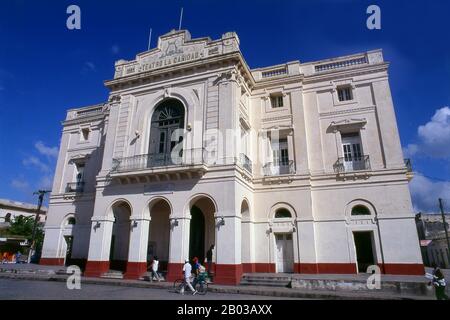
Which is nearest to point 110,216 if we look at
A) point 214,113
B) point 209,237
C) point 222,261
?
point 209,237

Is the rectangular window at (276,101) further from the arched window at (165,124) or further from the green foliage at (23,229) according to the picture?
the green foliage at (23,229)

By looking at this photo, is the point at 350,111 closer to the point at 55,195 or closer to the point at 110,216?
the point at 110,216

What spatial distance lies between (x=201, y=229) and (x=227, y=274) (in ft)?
13.0

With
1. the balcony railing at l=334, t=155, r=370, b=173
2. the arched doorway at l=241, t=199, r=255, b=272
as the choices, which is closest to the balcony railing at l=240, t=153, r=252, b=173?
the arched doorway at l=241, t=199, r=255, b=272

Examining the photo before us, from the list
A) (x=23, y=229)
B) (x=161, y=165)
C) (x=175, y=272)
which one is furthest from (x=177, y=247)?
(x=23, y=229)

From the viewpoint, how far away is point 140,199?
1509cm

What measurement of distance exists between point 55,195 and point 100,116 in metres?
6.43

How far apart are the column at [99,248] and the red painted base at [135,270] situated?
5.55ft

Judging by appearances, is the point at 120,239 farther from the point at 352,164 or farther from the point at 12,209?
the point at 12,209

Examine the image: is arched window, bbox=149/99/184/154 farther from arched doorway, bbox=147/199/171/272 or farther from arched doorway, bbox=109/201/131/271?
arched doorway, bbox=109/201/131/271

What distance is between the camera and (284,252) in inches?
598

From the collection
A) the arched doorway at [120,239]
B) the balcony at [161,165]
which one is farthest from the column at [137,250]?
the arched doorway at [120,239]

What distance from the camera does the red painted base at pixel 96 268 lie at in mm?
14844
